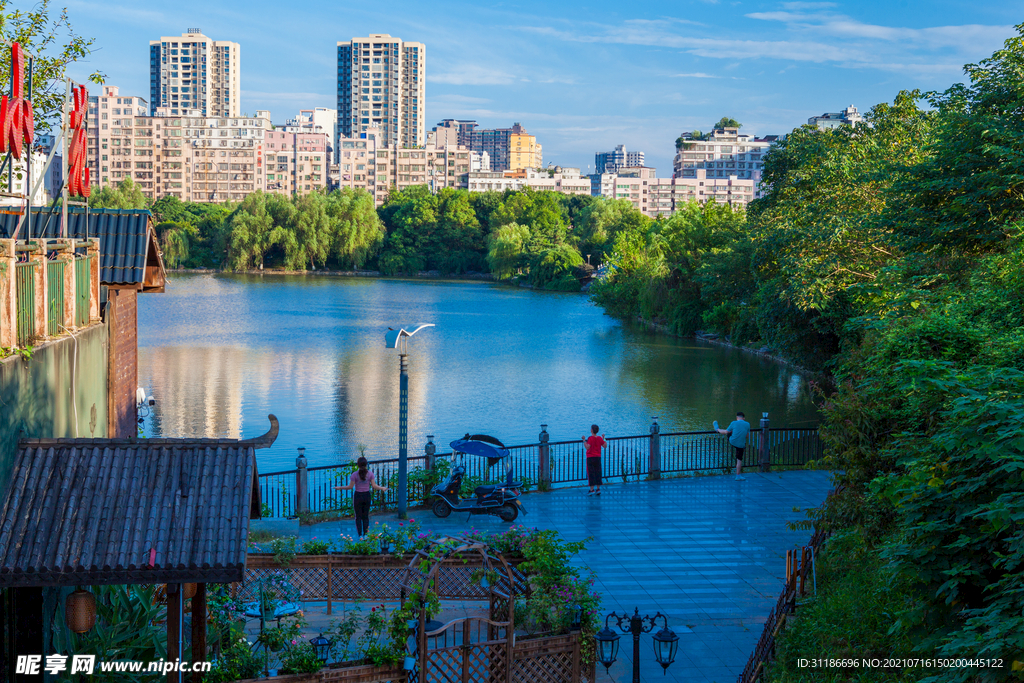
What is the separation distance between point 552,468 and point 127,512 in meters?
13.0

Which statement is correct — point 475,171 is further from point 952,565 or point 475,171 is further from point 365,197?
point 952,565

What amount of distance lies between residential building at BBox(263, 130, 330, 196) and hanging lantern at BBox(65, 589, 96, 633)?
166224mm

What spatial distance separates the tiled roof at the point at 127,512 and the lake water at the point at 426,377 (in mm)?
16114

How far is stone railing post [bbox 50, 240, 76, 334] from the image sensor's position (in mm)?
9711

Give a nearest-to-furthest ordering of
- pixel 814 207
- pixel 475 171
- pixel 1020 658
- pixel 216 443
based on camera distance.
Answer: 1. pixel 1020 658
2. pixel 216 443
3. pixel 814 207
4. pixel 475 171

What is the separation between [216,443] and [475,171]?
182 metres

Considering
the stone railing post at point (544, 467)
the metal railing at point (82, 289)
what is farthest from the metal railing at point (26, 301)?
the stone railing post at point (544, 467)

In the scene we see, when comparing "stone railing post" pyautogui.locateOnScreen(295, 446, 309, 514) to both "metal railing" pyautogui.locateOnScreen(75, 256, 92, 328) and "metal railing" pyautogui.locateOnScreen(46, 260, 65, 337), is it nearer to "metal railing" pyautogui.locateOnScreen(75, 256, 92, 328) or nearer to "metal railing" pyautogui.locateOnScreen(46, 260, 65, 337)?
"metal railing" pyautogui.locateOnScreen(75, 256, 92, 328)

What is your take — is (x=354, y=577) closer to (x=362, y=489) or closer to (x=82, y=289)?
(x=362, y=489)

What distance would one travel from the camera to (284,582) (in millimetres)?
10078

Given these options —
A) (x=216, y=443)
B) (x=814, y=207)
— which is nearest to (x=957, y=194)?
(x=814, y=207)

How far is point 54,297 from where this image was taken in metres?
9.38

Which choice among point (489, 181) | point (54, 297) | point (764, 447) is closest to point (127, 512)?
point (54, 297)

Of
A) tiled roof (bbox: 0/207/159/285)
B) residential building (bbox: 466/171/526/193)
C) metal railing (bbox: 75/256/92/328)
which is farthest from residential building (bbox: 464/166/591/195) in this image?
metal railing (bbox: 75/256/92/328)
